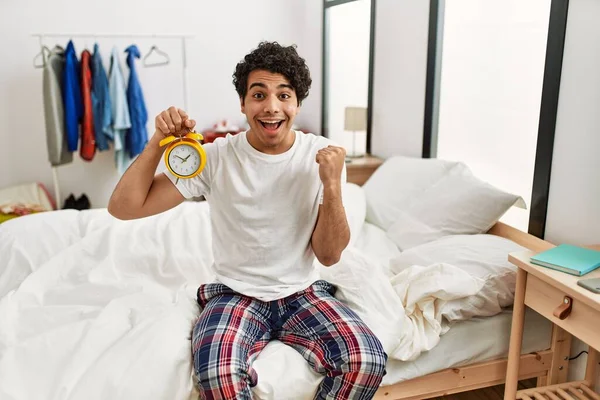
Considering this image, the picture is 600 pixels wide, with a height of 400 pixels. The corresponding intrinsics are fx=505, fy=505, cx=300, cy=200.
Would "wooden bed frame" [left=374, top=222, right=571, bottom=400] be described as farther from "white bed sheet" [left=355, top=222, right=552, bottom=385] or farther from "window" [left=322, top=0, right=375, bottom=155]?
"window" [left=322, top=0, right=375, bottom=155]

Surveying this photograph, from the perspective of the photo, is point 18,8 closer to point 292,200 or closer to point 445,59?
point 445,59

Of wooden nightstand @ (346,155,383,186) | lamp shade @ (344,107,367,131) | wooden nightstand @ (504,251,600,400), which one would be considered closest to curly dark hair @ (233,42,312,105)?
wooden nightstand @ (504,251,600,400)

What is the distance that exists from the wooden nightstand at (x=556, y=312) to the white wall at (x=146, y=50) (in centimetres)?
272

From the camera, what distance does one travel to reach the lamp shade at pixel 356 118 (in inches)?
128

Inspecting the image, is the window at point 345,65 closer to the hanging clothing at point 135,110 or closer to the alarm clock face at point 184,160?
the hanging clothing at point 135,110

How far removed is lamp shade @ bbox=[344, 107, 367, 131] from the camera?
3.24m

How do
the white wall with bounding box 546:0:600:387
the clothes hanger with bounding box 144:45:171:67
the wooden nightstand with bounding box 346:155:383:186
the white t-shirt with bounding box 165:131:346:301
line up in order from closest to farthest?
1. the white t-shirt with bounding box 165:131:346:301
2. the white wall with bounding box 546:0:600:387
3. the wooden nightstand with bounding box 346:155:383:186
4. the clothes hanger with bounding box 144:45:171:67

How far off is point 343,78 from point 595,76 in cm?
229

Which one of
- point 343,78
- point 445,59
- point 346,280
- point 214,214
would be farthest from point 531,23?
point 343,78

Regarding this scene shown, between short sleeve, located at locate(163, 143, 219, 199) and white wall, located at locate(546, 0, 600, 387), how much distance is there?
1.22m

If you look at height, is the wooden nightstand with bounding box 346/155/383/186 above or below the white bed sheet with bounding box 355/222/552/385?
above

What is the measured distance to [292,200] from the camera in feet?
4.70

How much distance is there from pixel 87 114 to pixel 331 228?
2583 mm

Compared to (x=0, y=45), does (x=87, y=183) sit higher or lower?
lower
